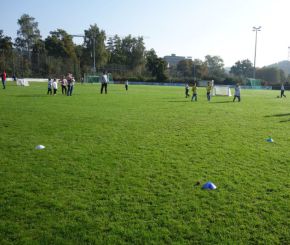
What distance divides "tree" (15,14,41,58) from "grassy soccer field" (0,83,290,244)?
93833 mm

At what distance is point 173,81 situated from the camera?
288ft

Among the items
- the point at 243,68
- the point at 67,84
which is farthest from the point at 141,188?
the point at 243,68

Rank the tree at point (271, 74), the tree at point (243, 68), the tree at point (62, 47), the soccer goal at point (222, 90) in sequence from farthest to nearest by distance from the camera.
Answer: the tree at point (243, 68) < the tree at point (271, 74) < the tree at point (62, 47) < the soccer goal at point (222, 90)

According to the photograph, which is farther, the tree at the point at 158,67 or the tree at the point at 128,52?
the tree at the point at 128,52

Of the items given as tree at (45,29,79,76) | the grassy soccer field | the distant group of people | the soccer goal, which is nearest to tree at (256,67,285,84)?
tree at (45,29,79,76)

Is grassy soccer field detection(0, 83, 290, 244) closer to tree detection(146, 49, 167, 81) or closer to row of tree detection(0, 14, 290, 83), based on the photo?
row of tree detection(0, 14, 290, 83)

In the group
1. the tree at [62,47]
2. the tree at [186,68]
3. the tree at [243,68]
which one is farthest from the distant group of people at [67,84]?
the tree at [243,68]

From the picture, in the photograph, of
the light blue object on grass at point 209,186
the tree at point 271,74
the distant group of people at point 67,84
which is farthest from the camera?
the tree at point 271,74

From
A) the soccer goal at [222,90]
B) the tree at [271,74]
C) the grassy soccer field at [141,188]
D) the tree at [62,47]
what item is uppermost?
the tree at [62,47]

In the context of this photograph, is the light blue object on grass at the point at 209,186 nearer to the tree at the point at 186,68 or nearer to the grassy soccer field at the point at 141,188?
the grassy soccer field at the point at 141,188

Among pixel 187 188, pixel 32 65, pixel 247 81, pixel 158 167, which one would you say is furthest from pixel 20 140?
pixel 247 81

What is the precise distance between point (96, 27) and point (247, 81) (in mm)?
55664

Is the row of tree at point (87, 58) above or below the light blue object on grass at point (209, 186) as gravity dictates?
above

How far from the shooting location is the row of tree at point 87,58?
71213 mm
